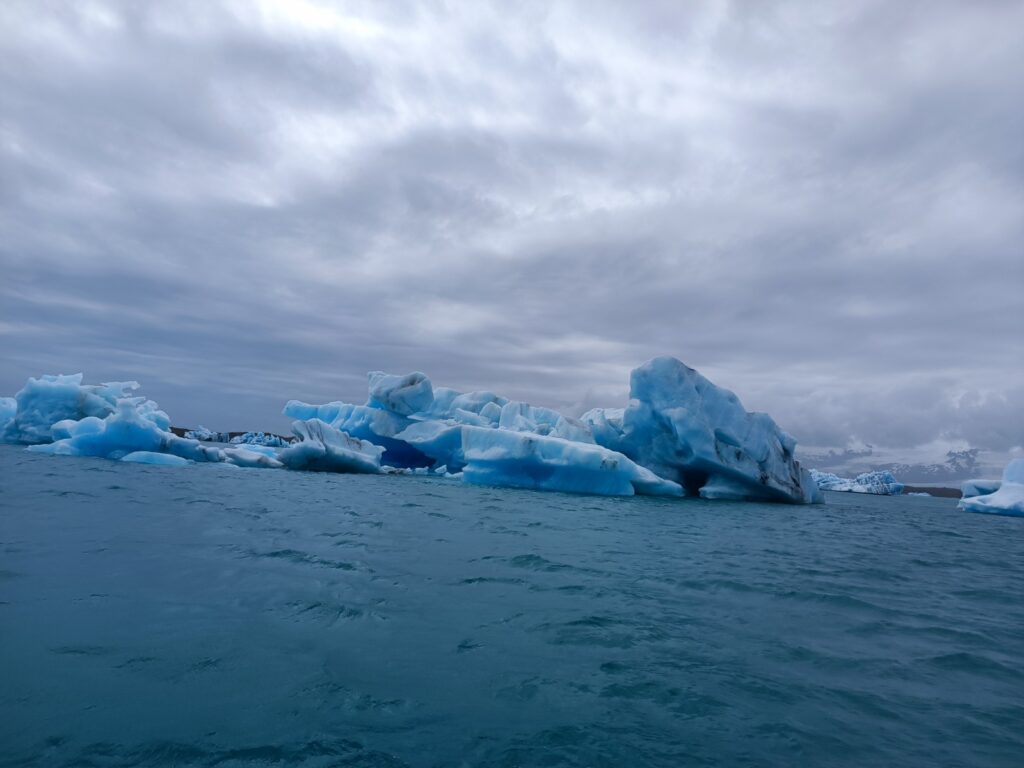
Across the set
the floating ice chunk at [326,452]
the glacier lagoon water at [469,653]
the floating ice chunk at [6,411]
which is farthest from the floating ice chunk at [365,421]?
the glacier lagoon water at [469,653]

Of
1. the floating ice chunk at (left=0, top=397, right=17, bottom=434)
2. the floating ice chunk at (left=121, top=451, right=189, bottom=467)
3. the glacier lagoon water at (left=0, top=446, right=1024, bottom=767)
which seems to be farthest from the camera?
the floating ice chunk at (left=0, top=397, right=17, bottom=434)

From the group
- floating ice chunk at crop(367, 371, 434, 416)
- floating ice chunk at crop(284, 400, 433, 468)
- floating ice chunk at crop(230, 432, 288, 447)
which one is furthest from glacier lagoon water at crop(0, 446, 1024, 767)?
floating ice chunk at crop(230, 432, 288, 447)

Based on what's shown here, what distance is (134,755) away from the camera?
2725 millimetres

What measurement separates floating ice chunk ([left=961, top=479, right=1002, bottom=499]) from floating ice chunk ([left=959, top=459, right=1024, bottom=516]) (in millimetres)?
4484

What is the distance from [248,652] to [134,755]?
1.31m

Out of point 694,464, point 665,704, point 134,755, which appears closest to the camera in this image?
point 134,755

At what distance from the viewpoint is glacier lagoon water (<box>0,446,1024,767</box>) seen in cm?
310

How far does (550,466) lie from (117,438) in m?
15.0

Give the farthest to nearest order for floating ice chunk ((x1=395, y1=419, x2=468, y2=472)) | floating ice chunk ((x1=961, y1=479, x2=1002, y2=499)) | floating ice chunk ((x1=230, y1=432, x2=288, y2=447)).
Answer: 1. floating ice chunk ((x1=230, y1=432, x2=288, y2=447))
2. floating ice chunk ((x1=961, y1=479, x2=1002, y2=499))
3. floating ice chunk ((x1=395, y1=419, x2=468, y2=472))

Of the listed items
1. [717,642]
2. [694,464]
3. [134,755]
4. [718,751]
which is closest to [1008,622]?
[717,642]

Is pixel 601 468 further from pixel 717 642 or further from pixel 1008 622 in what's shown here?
pixel 717 642

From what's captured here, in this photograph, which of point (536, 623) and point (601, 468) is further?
point (601, 468)

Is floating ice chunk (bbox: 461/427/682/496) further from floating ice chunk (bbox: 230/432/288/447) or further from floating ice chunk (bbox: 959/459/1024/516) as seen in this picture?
floating ice chunk (bbox: 230/432/288/447)

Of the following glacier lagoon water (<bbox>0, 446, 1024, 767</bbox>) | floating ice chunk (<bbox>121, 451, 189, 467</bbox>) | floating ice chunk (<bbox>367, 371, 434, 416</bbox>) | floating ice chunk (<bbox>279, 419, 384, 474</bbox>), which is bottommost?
glacier lagoon water (<bbox>0, 446, 1024, 767</bbox>)
